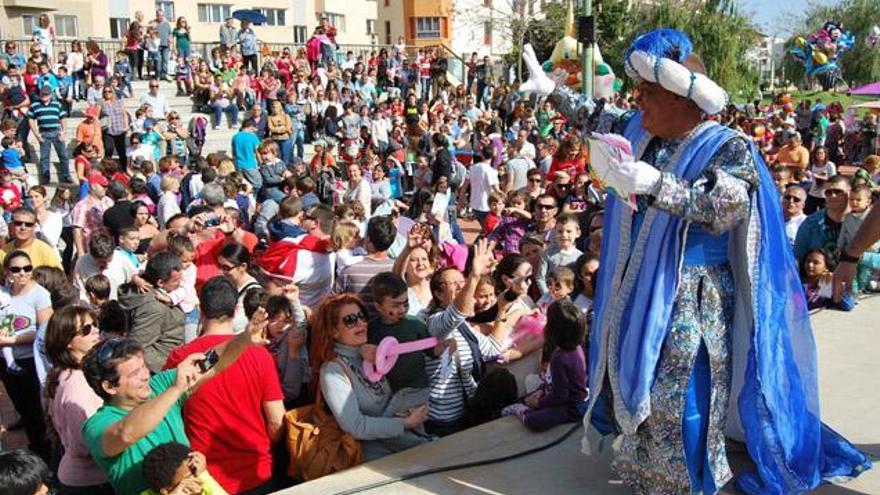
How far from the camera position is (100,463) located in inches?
135

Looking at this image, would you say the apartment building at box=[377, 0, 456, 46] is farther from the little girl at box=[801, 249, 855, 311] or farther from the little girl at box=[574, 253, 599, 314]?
the little girl at box=[574, 253, 599, 314]

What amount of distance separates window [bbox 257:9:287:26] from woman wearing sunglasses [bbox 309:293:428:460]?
43781 millimetres

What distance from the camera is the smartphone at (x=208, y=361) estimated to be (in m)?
3.47

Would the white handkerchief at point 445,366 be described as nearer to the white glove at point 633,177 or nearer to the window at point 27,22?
the white glove at point 633,177

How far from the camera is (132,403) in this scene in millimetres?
3430

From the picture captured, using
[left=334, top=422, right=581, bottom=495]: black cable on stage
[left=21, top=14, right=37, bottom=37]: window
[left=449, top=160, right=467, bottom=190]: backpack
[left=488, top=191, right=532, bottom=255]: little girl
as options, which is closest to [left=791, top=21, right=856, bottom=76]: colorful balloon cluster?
[left=449, top=160, right=467, bottom=190]: backpack

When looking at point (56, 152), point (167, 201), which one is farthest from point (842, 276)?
point (56, 152)

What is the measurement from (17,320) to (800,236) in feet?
19.2

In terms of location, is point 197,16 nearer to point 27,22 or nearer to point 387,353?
point 27,22

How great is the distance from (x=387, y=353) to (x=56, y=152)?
1321 centimetres

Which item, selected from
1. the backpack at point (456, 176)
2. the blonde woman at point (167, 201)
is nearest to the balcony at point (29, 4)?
the backpack at point (456, 176)

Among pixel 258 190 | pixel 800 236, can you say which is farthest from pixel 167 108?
pixel 800 236

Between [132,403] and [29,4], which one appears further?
[29,4]

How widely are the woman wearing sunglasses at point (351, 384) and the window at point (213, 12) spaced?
138ft
